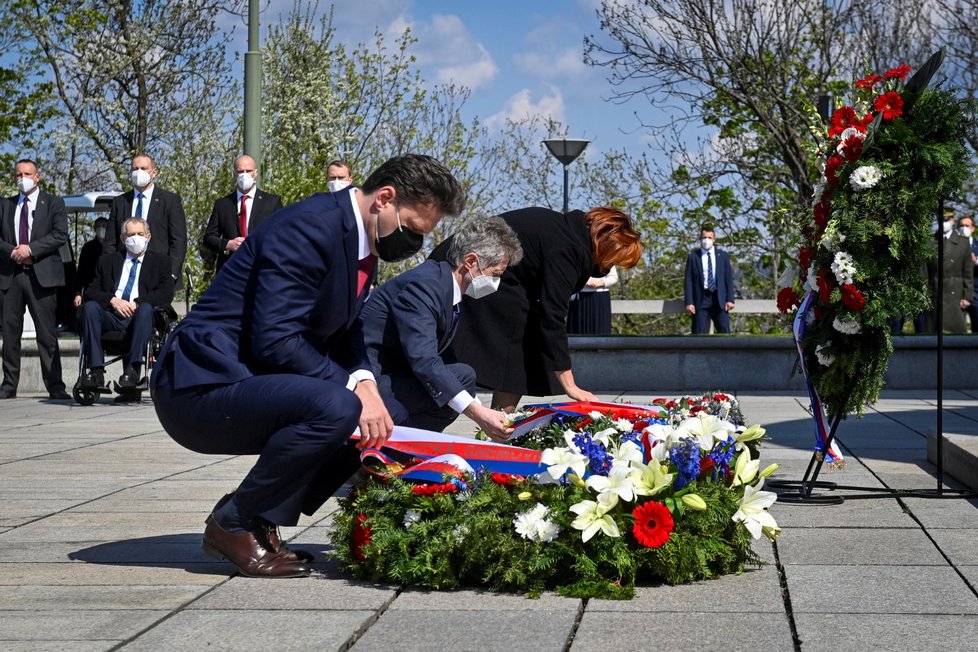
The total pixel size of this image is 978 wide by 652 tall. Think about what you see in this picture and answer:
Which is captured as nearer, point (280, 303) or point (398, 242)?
point (280, 303)

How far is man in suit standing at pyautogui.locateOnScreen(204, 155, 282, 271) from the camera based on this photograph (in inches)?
520

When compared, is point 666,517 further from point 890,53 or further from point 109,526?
point 890,53

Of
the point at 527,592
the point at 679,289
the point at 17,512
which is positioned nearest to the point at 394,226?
the point at 527,592

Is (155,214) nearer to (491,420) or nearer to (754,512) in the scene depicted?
(491,420)

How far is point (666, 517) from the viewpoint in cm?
444

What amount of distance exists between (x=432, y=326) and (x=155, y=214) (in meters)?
8.73

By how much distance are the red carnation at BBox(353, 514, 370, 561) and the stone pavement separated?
5.0 inches

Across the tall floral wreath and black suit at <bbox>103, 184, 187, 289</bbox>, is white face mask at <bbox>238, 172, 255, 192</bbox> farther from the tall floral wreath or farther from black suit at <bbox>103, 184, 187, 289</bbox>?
the tall floral wreath

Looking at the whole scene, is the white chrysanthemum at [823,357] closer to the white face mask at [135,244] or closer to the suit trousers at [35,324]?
the white face mask at [135,244]

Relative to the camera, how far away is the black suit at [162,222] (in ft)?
43.9

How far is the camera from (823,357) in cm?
657

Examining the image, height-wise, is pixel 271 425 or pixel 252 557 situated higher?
pixel 271 425

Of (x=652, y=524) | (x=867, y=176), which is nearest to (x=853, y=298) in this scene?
(x=867, y=176)

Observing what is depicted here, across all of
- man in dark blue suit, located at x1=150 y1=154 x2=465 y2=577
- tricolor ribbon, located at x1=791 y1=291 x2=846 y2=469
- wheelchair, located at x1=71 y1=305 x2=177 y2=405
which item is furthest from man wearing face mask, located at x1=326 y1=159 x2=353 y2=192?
man in dark blue suit, located at x1=150 y1=154 x2=465 y2=577
